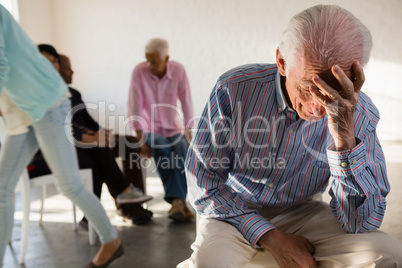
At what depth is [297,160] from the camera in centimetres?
111

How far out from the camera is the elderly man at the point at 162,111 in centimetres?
267

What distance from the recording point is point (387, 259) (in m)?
0.90

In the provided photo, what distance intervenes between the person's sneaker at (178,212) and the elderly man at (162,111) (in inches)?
4.9

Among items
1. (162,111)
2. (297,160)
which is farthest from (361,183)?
(162,111)

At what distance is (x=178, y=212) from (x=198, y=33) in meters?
3.34

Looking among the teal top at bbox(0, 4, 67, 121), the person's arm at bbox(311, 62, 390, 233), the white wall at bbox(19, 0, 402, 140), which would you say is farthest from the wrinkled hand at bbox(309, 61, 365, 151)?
the white wall at bbox(19, 0, 402, 140)

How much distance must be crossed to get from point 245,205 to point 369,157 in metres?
0.36

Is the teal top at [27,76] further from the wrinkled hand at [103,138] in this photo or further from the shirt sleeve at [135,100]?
the shirt sleeve at [135,100]

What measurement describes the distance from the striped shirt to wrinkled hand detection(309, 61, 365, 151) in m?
0.13

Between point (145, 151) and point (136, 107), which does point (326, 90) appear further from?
point (136, 107)

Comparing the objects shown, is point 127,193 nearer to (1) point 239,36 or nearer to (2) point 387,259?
(2) point 387,259

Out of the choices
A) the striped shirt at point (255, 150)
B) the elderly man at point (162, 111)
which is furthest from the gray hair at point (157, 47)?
the striped shirt at point (255, 150)

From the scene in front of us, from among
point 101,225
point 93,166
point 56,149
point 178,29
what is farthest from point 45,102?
point 178,29

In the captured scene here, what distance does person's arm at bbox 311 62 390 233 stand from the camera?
2.88 feet
